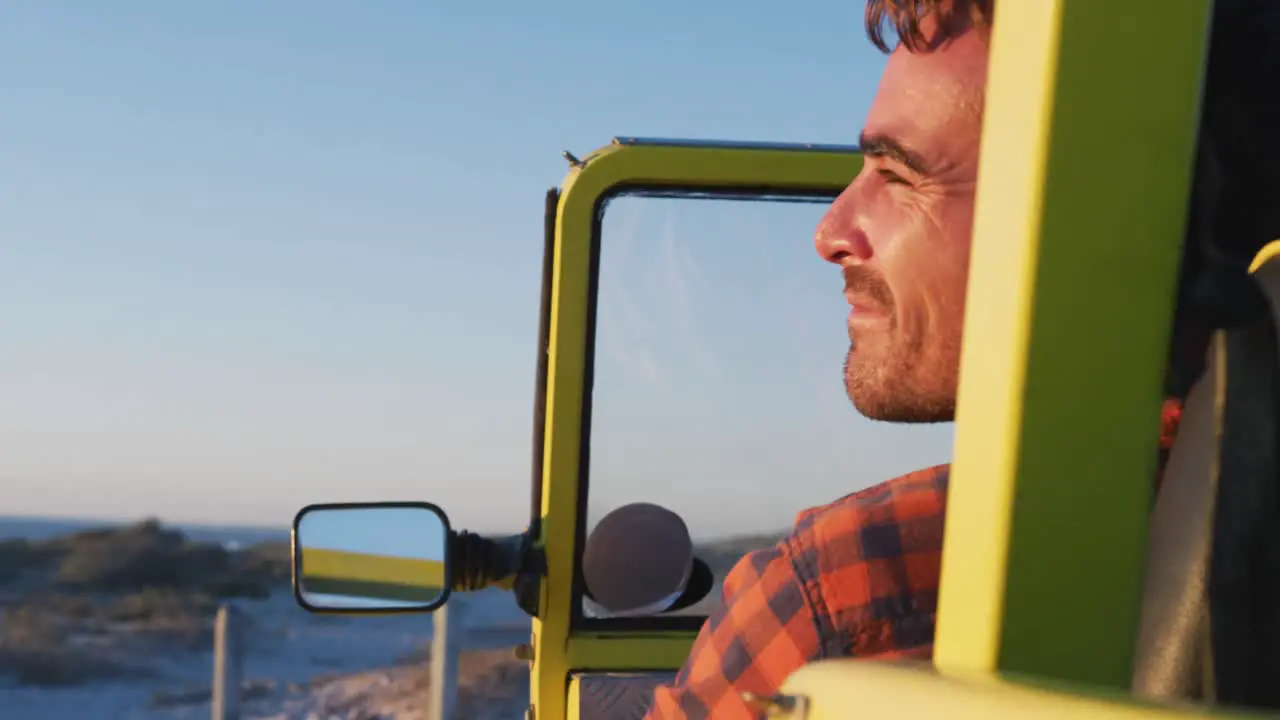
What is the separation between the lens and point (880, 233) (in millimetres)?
1356

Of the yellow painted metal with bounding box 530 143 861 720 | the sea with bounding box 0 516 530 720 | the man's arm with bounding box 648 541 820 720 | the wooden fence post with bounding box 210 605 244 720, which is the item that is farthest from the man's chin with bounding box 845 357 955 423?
the sea with bounding box 0 516 530 720

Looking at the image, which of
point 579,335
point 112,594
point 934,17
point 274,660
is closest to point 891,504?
point 934,17

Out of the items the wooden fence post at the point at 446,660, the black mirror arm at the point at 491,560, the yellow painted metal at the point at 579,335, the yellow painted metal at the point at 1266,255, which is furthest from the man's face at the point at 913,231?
the wooden fence post at the point at 446,660

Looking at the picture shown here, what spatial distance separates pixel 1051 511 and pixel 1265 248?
1.11ft

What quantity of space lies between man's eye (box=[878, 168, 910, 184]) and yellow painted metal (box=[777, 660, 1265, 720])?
0.55 meters

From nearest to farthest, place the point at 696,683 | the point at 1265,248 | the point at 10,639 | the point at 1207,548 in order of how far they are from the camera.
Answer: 1. the point at 1207,548
2. the point at 1265,248
3. the point at 696,683
4. the point at 10,639

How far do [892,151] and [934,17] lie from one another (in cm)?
12

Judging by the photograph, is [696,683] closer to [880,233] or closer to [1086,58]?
[880,233]

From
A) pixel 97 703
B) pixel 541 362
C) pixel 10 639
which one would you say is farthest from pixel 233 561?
pixel 541 362

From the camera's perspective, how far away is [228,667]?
418 inches

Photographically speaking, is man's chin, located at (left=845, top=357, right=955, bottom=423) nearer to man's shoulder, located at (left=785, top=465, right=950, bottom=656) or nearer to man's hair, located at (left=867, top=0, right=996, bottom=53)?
man's shoulder, located at (left=785, top=465, right=950, bottom=656)

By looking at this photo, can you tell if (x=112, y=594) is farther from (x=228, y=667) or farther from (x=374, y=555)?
(x=374, y=555)

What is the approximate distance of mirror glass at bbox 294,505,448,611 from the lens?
8.54 feet

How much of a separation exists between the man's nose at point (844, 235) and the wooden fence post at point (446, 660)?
25.5ft
